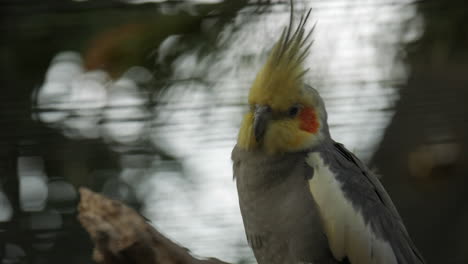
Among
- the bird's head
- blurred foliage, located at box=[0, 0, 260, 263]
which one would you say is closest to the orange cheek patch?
the bird's head

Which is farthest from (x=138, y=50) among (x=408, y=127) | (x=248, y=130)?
(x=408, y=127)

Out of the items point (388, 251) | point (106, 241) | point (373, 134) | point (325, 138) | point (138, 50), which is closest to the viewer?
point (106, 241)

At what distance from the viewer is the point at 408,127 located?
3436mm

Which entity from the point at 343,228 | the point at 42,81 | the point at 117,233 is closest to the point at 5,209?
the point at 42,81

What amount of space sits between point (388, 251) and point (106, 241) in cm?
93

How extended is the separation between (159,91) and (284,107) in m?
0.89

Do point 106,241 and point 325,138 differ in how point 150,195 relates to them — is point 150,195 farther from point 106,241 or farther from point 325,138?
point 106,241

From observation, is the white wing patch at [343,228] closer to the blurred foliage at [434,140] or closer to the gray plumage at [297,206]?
the gray plumage at [297,206]

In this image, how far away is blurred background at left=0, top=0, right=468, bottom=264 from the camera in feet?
10.0

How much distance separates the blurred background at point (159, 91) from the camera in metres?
3.06

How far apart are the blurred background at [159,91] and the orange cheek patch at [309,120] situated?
1.87ft

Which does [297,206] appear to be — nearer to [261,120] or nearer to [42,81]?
[261,120]

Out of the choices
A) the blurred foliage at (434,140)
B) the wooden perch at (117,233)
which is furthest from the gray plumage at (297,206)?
the blurred foliage at (434,140)

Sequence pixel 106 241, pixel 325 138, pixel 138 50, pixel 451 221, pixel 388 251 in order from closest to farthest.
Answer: pixel 106 241, pixel 388 251, pixel 325 138, pixel 138 50, pixel 451 221
